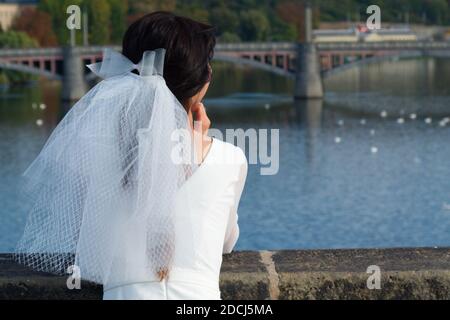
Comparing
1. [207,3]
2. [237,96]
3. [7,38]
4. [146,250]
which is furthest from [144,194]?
[207,3]

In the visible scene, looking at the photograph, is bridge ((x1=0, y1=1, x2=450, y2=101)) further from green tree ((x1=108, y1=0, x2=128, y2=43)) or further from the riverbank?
the riverbank

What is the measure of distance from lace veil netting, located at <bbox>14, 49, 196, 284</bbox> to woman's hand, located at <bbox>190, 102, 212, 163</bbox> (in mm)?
29

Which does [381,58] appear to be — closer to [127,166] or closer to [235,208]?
[235,208]

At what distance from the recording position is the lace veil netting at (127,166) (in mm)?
2652

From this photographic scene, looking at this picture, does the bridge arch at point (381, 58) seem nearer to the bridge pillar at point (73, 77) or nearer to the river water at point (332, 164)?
the river water at point (332, 164)

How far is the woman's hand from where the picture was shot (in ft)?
9.03

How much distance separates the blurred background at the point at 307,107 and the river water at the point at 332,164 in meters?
0.05

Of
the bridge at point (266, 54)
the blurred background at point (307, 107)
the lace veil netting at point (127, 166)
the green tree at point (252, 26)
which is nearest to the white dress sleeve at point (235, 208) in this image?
the lace veil netting at point (127, 166)

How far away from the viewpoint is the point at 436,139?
34656 mm

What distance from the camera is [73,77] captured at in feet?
169

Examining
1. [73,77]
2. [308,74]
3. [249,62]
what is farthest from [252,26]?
[73,77]

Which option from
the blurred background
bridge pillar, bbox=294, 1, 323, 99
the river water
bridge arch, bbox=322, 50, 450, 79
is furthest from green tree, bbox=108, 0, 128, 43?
bridge arch, bbox=322, 50, 450, 79
